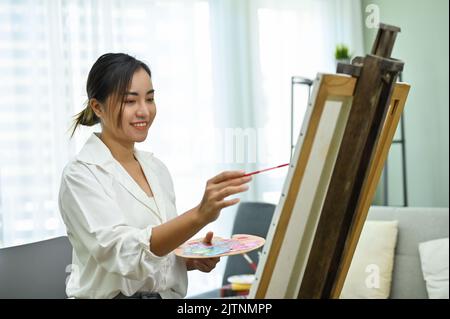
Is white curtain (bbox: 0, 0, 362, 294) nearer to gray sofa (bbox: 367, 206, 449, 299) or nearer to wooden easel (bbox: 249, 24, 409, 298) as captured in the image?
gray sofa (bbox: 367, 206, 449, 299)

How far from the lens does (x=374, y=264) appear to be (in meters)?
3.22

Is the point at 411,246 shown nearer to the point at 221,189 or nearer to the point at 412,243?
the point at 412,243

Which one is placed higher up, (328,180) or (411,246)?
(328,180)

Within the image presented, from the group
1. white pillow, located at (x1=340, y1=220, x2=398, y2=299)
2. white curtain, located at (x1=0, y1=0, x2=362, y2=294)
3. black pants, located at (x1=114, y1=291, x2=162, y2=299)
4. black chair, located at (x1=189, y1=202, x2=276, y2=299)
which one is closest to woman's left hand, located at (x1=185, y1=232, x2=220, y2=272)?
black pants, located at (x1=114, y1=291, x2=162, y2=299)

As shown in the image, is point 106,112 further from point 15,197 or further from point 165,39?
point 165,39

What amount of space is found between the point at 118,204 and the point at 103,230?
0.41 feet

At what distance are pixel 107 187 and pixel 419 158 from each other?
10.9 ft

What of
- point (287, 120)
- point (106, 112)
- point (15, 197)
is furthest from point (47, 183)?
point (287, 120)

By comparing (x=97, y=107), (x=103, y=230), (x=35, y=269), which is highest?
(x=97, y=107)

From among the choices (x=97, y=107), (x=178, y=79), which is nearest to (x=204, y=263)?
(x=97, y=107)

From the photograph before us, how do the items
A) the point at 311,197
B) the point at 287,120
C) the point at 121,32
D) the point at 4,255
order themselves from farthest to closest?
the point at 287,120 → the point at 121,32 → the point at 4,255 → the point at 311,197

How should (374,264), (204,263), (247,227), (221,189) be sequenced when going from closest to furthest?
(221,189) → (204,263) → (374,264) → (247,227)

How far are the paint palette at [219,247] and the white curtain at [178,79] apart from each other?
57.2 inches

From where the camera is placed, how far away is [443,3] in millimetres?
4043
